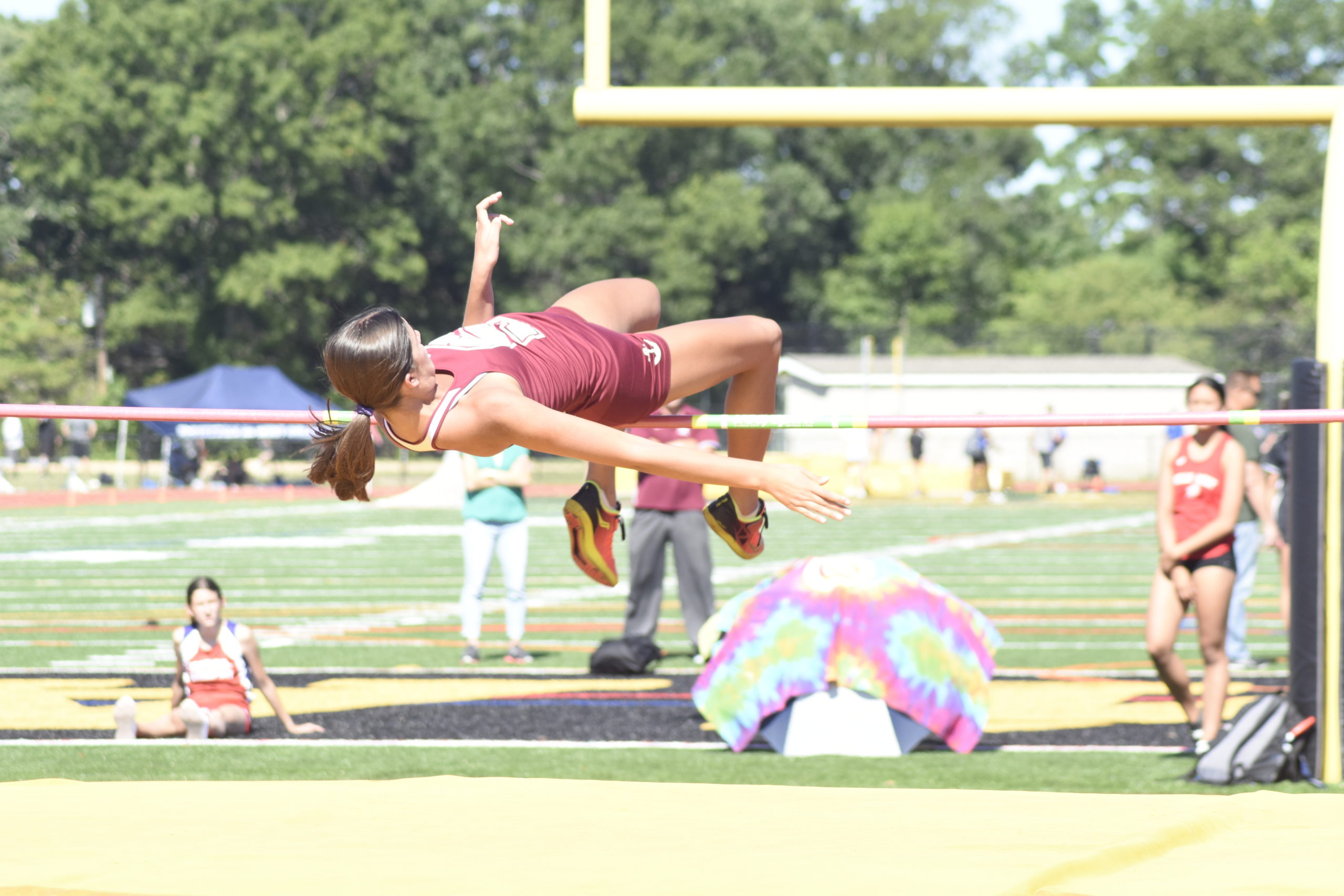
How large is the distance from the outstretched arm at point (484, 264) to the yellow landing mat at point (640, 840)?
1.67m

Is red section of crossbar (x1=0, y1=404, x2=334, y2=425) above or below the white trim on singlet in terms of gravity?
below

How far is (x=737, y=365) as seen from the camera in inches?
222

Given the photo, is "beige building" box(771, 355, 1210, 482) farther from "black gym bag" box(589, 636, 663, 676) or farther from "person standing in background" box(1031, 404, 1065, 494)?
"black gym bag" box(589, 636, 663, 676)

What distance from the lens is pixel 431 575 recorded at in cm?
1706

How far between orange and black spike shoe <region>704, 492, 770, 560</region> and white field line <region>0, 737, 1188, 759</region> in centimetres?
211

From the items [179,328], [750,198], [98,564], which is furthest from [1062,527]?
[179,328]

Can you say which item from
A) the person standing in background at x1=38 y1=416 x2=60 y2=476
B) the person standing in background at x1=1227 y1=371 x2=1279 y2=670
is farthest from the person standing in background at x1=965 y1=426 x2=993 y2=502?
the person standing in background at x1=1227 y1=371 x2=1279 y2=670

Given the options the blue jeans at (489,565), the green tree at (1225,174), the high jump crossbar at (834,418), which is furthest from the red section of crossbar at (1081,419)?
the green tree at (1225,174)

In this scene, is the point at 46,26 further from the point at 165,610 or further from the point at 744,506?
the point at 744,506

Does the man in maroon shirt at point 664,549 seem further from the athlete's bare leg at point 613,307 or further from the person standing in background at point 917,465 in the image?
the person standing in background at point 917,465

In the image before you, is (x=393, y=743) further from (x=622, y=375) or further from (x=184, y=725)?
(x=622, y=375)

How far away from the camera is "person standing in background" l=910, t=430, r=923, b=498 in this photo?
110ft

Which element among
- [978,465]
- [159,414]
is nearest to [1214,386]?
[159,414]

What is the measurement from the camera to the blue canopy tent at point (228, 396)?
33188mm
